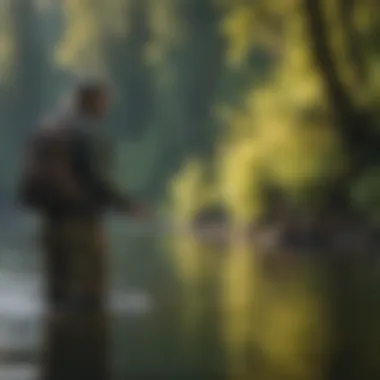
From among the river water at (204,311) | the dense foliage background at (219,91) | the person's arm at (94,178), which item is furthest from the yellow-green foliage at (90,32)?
the river water at (204,311)

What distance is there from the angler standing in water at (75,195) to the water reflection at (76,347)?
1.0 inches

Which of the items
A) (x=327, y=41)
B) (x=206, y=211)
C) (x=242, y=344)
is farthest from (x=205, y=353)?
(x=327, y=41)

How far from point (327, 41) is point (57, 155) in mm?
504

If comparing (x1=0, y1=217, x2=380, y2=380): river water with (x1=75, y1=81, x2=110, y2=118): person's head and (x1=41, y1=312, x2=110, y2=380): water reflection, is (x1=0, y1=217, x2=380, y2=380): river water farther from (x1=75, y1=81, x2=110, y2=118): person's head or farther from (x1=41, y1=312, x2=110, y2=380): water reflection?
(x1=75, y1=81, x2=110, y2=118): person's head

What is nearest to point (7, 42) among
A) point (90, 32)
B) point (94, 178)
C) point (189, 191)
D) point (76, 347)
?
point (90, 32)

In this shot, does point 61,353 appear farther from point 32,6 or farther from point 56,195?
point 32,6

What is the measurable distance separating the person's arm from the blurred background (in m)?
0.03

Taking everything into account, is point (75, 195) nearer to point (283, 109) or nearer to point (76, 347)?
point (76, 347)

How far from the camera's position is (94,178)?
1.94 m

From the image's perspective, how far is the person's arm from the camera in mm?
1938

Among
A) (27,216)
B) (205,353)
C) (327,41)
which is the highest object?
(327,41)

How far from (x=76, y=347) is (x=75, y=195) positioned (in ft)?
0.84

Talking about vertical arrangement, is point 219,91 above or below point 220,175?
above

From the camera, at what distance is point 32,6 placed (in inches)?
76.1
